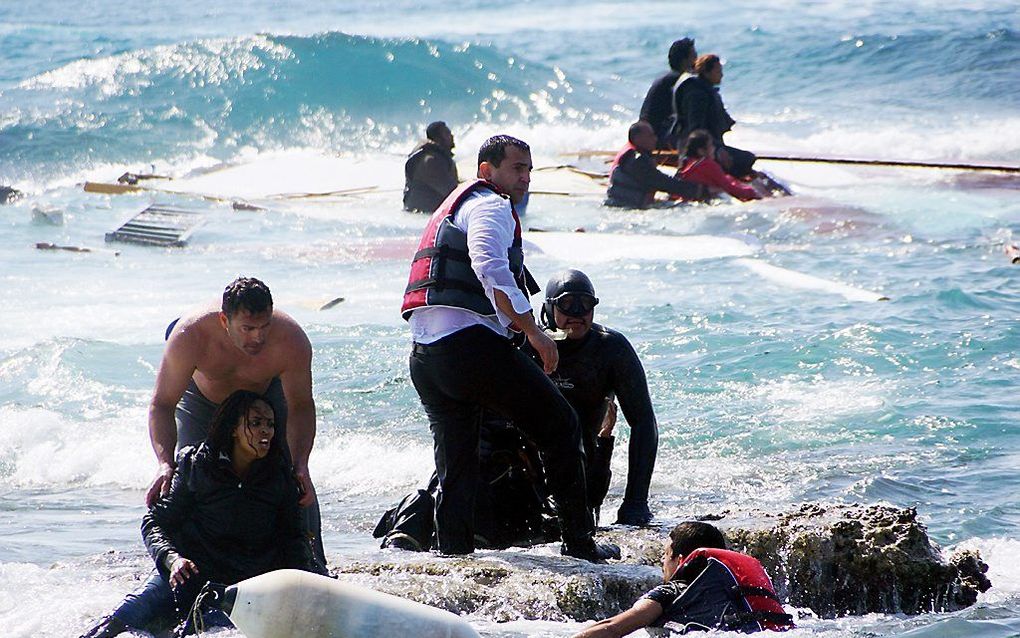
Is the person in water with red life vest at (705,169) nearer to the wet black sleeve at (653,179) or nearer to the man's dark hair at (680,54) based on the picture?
the wet black sleeve at (653,179)

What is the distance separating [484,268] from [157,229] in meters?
11.6

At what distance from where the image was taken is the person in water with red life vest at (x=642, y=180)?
15273 mm

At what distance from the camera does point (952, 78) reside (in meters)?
28.1

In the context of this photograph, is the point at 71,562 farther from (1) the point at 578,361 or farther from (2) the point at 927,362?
(2) the point at 927,362

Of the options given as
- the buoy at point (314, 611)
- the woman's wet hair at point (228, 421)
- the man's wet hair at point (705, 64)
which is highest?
the man's wet hair at point (705, 64)

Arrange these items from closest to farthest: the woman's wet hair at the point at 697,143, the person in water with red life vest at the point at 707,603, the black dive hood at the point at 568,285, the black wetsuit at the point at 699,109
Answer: the person in water with red life vest at the point at 707,603 < the black dive hood at the point at 568,285 < the black wetsuit at the point at 699,109 < the woman's wet hair at the point at 697,143

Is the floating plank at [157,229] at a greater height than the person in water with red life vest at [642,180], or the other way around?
the person in water with red life vest at [642,180]

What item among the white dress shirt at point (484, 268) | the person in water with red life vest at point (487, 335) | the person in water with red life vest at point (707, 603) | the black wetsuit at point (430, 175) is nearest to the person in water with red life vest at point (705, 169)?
the black wetsuit at point (430, 175)

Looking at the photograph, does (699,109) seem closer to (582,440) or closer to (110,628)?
(582,440)

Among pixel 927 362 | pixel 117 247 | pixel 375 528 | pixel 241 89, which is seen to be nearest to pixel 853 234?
pixel 927 362

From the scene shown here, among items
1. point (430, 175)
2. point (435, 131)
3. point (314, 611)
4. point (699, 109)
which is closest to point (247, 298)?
point (314, 611)

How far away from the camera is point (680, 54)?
50.1ft

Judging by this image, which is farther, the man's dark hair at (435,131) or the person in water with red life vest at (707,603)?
the man's dark hair at (435,131)

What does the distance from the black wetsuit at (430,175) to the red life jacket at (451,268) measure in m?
9.95
